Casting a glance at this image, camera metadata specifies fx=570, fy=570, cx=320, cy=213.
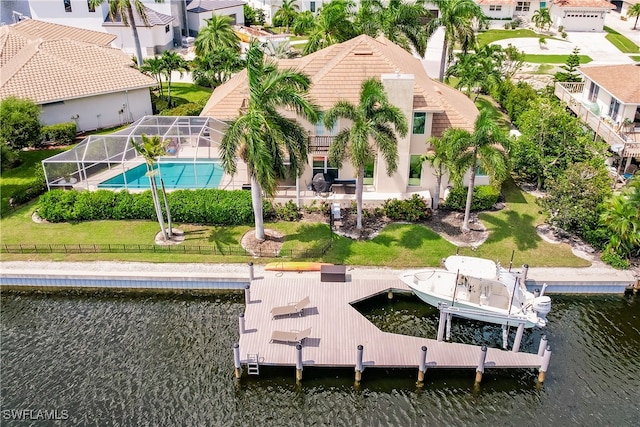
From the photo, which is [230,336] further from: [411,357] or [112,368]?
[411,357]

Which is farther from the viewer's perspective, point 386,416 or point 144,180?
point 144,180

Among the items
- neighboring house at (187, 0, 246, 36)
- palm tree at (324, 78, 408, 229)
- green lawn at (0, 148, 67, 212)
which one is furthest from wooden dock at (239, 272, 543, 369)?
neighboring house at (187, 0, 246, 36)

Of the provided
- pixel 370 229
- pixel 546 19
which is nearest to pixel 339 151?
pixel 370 229

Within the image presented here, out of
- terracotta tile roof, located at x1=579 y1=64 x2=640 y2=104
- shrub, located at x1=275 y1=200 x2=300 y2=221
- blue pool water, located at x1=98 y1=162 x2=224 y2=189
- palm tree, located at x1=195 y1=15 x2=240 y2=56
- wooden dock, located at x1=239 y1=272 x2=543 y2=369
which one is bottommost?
wooden dock, located at x1=239 y1=272 x2=543 y2=369

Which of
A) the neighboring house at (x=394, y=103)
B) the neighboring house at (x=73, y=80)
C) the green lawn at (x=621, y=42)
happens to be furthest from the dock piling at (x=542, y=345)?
the green lawn at (x=621, y=42)

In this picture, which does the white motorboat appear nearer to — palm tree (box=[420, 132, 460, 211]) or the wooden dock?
the wooden dock

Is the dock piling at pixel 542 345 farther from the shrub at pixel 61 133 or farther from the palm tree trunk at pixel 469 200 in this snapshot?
the shrub at pixel 61 133

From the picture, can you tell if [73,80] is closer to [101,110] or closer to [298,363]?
[101,110]

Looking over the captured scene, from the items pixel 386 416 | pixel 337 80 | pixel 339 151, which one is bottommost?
pixel 386 416
